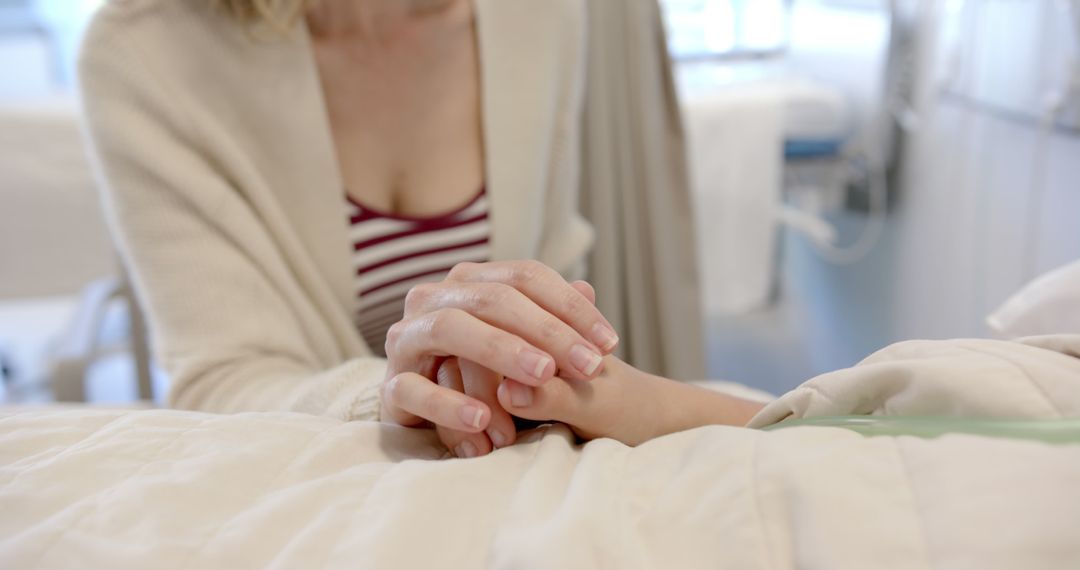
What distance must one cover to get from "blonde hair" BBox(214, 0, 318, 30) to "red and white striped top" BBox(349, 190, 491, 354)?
191mm

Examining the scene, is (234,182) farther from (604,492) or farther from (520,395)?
(604,492)

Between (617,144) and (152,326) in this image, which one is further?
(617,144)

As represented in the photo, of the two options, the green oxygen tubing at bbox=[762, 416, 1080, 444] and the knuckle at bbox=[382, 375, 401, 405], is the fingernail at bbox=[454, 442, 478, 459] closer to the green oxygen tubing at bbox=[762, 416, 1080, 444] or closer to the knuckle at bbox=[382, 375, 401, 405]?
the knuckle at bbox=[382, 375, 401, 405]

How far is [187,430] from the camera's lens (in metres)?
0.49

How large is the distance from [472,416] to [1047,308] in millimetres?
420

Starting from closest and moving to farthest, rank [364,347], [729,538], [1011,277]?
[729,538], [364,347], [1011,277]

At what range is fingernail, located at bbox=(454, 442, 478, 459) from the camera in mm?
506

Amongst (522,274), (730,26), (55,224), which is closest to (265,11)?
(522,274)

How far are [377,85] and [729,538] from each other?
2.42ft

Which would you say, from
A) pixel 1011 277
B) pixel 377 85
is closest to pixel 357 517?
pixel 377 85

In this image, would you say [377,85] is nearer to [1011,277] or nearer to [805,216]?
[1011,277]

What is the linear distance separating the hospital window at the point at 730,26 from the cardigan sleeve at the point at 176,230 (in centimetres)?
152

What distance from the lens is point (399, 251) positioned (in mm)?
962

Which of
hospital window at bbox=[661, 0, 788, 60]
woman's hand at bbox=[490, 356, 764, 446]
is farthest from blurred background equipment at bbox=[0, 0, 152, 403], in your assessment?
hospital window at bbox=[661, 0, 788, 60]
